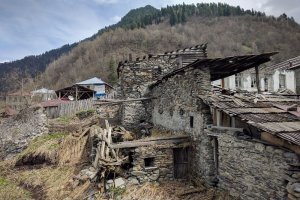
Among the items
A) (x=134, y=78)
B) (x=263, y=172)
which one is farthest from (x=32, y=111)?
(x=263, y=172)

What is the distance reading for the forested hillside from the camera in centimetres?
7412

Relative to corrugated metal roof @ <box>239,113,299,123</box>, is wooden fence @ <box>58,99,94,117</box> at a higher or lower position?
higher

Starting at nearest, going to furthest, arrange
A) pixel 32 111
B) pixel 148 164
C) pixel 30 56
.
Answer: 1. pixel 148 164
2. pixel 32 111
3. pixel 30 56

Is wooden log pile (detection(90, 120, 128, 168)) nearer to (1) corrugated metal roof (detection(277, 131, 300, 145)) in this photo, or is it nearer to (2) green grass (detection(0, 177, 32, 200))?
(2) green grass (detection(0, 177, 32, 200))

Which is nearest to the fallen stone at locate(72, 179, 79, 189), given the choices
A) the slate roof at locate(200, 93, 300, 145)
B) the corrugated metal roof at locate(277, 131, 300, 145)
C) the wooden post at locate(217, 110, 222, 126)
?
the slate roof at locate(200, 93, 300, 145)

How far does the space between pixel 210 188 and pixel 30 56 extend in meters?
106

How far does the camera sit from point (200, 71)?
10.6m

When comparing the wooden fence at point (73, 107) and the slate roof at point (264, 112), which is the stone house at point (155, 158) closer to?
the slate roof at point (264, 112)

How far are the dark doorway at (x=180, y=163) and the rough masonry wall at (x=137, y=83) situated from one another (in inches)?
237

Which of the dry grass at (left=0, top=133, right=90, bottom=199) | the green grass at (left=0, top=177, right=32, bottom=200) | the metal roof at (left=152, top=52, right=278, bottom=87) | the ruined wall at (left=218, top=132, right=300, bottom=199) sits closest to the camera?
the ruined wall at (left=218, top=132, right=300, bottom=199)

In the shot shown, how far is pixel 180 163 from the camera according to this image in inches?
467

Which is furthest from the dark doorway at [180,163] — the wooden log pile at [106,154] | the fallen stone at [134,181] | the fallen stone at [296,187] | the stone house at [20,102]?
the stone house at [20,102]

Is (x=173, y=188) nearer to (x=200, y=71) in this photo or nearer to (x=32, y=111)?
(x=200, y=71)

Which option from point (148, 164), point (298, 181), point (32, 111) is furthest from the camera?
point (32, 111)
